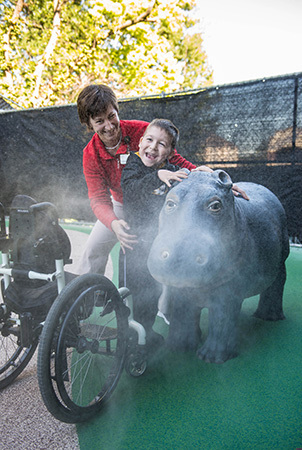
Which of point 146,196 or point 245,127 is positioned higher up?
point 245,127

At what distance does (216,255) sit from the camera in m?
1.27

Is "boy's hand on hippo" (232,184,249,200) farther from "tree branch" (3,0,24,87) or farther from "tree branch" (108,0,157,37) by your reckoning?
"tree branch" (3,0,24,87)

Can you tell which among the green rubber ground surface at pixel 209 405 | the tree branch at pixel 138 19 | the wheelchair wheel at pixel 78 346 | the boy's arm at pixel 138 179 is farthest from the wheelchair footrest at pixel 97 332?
the tree branch at pixel 138 19

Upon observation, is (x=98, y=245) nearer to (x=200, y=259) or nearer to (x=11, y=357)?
(x=11, y=357)

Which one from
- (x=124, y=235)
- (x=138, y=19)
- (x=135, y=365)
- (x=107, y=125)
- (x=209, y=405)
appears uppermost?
(x=138, y=19)

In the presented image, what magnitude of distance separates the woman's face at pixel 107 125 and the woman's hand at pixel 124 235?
0.39 m

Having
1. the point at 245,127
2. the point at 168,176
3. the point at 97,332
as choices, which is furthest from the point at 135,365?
Result: the point at 245,127

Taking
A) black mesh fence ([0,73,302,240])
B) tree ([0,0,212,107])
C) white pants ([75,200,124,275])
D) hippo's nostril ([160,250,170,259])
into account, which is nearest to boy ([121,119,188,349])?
hippo's nostril ([160,250,170,259])

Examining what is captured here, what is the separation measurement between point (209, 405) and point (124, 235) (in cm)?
78

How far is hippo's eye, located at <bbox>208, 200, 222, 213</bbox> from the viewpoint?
52.8 inches

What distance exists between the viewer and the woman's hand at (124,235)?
154 centimetres

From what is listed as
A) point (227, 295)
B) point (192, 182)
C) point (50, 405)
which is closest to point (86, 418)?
point (50, 405)

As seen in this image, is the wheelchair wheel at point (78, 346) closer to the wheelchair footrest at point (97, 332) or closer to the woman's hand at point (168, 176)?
the wheelchair footrest at point (97, 332)

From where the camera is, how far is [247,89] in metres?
3.90
